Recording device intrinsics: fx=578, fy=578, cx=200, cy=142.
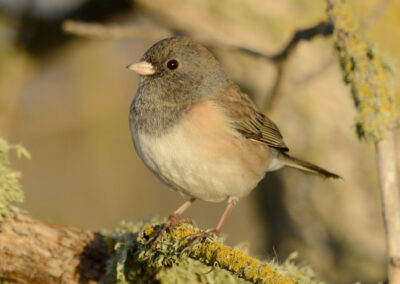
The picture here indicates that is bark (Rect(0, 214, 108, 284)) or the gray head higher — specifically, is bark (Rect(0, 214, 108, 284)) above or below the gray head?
below

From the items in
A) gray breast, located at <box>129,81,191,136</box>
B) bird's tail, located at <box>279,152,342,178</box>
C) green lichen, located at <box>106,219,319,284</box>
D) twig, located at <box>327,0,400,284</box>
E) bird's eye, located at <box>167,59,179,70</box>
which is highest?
twig, located at <box>327,0,400,284</box>

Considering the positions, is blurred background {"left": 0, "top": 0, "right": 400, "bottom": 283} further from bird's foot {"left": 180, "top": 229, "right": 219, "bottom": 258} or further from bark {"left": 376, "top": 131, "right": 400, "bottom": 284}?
bird's foot {"left": 180, "top": 229, "right": 219, "bottom": 258}

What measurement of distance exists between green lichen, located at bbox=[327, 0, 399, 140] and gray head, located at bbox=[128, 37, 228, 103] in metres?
0.75

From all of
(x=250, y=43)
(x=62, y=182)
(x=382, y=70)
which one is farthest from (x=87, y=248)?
(x=62, y=182)

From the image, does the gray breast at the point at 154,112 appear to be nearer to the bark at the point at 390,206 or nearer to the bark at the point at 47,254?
the bark at the point at 47,254

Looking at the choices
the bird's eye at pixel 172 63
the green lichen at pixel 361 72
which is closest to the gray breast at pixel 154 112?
the bird's eye at pixel 172 63

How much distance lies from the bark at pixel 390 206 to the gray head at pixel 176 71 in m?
1.01

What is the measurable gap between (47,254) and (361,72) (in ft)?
5.40

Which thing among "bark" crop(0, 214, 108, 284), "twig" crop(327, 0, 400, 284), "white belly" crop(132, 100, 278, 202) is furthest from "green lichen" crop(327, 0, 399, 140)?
"bark" crop(0, 214, 108, 284)

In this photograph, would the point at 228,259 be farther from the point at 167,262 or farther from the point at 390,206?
the point at 390,206

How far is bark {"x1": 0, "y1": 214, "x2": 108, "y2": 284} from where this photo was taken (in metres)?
2.48

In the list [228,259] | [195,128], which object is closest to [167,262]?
[228,259]

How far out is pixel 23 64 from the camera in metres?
5.17

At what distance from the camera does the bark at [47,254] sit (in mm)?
2484
